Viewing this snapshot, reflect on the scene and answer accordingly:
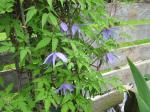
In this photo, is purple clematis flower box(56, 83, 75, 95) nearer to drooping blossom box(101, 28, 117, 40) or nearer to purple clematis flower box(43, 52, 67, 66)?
purple clematis flower box(43, 52, 67, 66)

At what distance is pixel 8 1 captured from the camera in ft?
7.19

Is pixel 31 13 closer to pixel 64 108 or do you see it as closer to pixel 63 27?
pixel 63 27

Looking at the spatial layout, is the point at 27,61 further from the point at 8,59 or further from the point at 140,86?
the point at 140,86

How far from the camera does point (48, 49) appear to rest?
2387mm

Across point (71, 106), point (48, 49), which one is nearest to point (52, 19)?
point (48, 49)

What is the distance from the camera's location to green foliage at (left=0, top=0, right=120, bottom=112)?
2.27m

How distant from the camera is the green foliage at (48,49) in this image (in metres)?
2.27

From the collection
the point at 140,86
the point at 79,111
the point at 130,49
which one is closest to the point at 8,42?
the point at 79,111

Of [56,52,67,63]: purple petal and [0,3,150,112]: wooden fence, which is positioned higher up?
[56,52,67,63]: purple petal

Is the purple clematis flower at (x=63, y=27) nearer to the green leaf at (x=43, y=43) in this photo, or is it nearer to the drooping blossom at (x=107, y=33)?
the green leaf at (x=43, y=43)

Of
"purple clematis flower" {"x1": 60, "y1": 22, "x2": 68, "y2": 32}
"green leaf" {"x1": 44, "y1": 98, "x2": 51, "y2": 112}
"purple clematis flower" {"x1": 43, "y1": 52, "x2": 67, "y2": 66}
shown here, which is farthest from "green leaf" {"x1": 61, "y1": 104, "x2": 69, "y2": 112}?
"purple clematis flower" {"x1": 60, "y1": 22, "x2": 68, "y2": 32}

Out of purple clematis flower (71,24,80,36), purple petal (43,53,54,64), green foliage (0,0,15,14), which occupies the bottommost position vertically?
purple petal (43,53,54,64)

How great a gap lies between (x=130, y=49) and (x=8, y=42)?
2094 millimetres

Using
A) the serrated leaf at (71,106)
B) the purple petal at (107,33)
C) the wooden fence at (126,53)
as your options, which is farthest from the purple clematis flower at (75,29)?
the wooden fence at (126,53)
